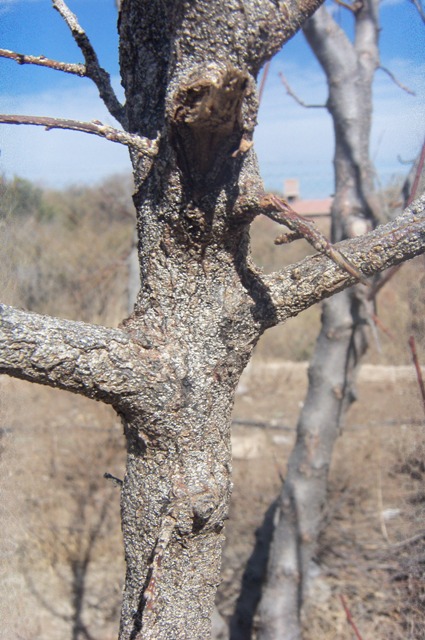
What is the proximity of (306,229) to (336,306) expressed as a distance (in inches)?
59.0

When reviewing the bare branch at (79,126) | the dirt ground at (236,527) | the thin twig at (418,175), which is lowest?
the dirt ground at (236,527)

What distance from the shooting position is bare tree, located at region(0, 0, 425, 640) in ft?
2.15

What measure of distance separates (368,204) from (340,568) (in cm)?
161

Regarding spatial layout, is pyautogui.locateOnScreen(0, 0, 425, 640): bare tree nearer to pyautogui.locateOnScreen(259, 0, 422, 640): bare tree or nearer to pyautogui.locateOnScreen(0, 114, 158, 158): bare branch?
pyautogui.locateOnScreen(0, 114, 158, 158): bare branch

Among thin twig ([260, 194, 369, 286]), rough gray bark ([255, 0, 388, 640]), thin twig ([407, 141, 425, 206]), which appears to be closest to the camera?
thin twig ([260, 194, 369, 286])

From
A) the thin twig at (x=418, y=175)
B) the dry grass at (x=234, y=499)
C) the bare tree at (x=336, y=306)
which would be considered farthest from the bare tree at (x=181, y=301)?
the bare tree at (x=336, y=306)

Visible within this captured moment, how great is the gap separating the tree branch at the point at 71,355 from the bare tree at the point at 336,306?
1405 mm

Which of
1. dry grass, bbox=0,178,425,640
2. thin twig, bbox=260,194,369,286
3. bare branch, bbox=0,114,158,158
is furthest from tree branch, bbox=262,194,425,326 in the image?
dry grass, bbox=0,178,425,640

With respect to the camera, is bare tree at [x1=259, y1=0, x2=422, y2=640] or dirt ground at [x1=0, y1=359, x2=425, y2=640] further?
bare tree at [x1=259, y1=0, x2=422, y2=640]

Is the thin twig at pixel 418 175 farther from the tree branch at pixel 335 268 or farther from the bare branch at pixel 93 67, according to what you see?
the bare branch at pixel 93 67

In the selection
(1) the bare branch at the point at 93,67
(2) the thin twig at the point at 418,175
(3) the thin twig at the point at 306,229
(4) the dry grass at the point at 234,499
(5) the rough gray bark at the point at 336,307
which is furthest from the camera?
(5) the rough gray bark at the point at 336,307

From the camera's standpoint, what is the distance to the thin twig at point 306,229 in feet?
1.93

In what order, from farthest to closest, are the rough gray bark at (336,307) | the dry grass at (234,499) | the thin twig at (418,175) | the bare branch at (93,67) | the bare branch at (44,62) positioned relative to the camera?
the rough gray bark at (336,307) < the dry grass at (234,499) < the thin twig at (418,175) < the bare branch at (93,67) < the bare branch at (44,62)

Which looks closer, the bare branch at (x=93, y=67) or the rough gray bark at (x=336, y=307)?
the bare branch at (x=93, y=67)
